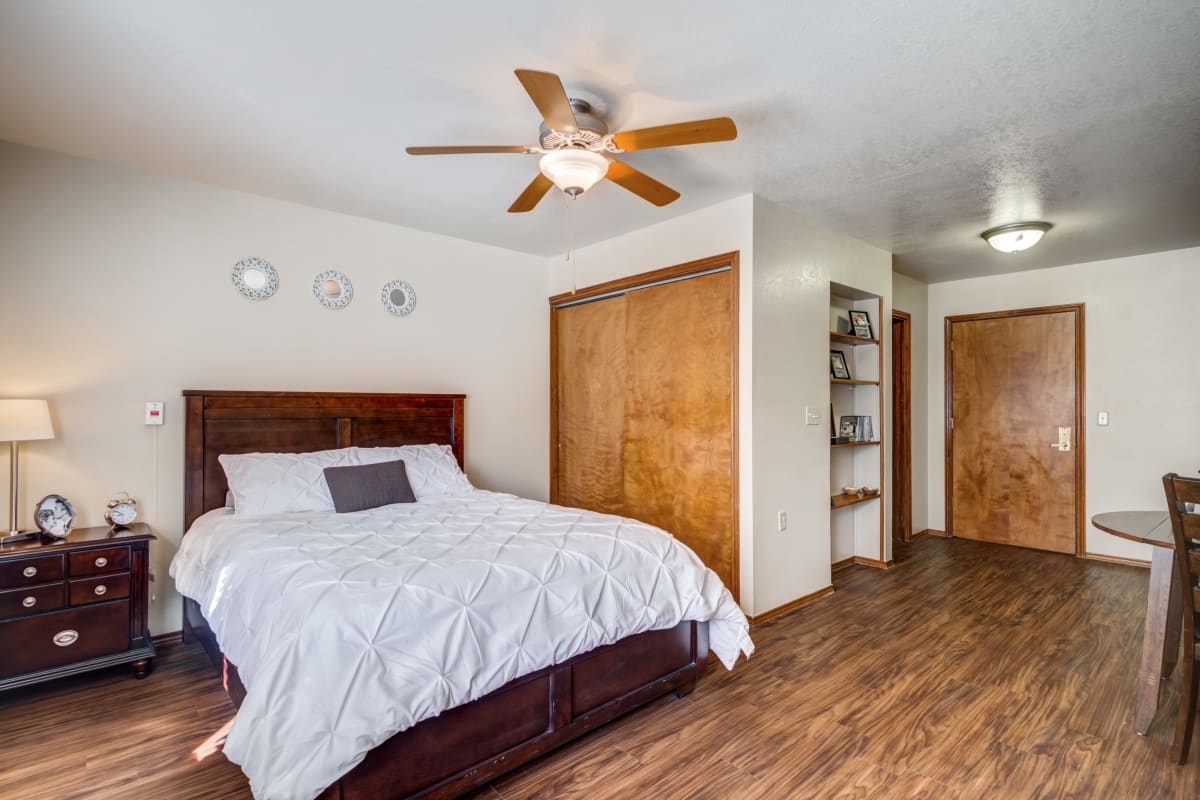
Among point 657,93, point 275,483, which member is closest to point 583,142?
point 657,93

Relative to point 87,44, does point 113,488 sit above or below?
below

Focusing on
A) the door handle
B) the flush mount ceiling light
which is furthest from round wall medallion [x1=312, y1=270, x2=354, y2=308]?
the door handle

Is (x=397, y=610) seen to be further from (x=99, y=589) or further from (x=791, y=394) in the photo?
(x=791, y=394)

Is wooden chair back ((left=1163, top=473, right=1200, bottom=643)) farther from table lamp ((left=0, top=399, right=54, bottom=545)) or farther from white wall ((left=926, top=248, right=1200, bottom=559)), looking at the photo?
table lamp ((left=0, top=399, right=54, bottom=545))

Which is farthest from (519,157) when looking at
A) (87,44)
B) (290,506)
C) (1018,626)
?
(1018,626)

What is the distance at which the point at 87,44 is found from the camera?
1.97m

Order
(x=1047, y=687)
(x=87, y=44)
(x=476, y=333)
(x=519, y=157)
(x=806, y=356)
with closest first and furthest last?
(x=87, y=44)
(x=1047, y=687)
(x=519, y=157)
(x=806, y=356)
(x=476, y=333)

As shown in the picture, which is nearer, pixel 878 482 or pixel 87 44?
pixel 87 44

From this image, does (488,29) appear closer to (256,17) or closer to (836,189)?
(256,17)

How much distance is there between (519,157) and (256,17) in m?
1.23

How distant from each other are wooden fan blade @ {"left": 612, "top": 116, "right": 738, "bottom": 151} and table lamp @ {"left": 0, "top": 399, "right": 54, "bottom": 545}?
2859mm

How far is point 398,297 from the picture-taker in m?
4.02

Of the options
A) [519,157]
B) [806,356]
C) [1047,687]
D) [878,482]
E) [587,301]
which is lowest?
[1047,687]

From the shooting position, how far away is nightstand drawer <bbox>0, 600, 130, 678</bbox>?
93.9 inches
